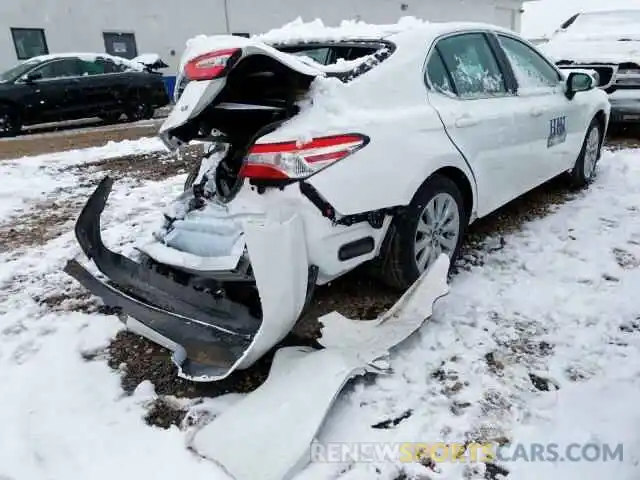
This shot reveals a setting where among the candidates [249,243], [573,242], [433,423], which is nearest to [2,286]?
[249,243]

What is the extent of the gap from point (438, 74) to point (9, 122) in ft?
33.9

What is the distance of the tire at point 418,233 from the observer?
9.98 ft

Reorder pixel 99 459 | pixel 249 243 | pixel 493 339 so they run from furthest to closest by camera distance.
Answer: pixel 493 339, pixel 249 243, pixel 99 459

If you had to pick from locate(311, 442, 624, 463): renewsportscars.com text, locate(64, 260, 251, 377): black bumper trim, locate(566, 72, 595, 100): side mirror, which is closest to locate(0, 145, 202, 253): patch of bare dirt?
locate(64, 260, 251, 377): black bumper trim

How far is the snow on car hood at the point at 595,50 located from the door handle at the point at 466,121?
15.4ft

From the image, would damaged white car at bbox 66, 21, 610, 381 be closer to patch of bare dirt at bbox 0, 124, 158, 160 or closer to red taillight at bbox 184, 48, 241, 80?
red taillight at bbox 184, 48, 241, 80

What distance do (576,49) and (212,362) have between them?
7.56 m

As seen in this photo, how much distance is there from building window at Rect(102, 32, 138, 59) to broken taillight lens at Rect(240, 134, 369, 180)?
15.7 metres

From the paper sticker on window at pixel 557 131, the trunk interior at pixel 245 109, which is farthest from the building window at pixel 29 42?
the paper sticker on window at pixel 557 131

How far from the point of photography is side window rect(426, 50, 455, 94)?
3.28 m

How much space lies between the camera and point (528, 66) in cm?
433

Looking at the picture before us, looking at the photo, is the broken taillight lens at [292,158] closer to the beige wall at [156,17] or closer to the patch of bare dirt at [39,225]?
the patch of bare dirt at [39,225]

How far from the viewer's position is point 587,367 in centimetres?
267

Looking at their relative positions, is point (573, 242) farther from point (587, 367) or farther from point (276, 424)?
point (276, 424)
